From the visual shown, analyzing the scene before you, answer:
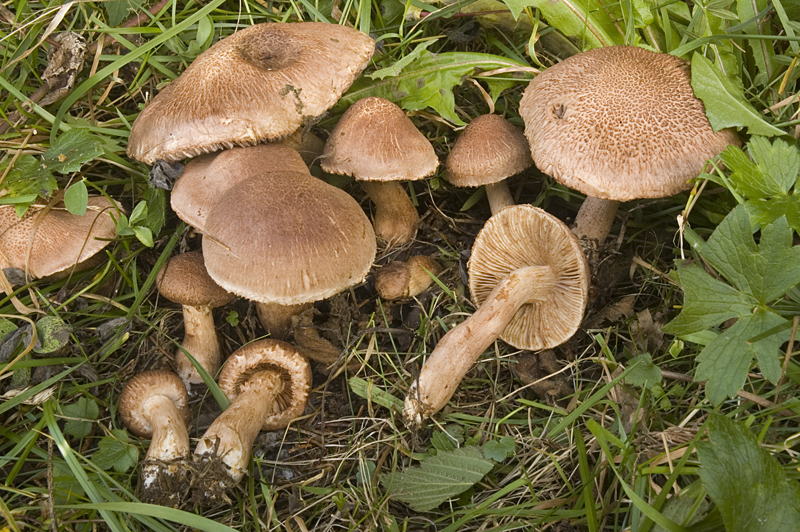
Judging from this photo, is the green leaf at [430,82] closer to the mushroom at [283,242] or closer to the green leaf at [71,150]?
the mushroom at [283,242]

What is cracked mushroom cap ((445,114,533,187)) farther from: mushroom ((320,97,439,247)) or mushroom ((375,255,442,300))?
mushroom ((375,255,442,300))

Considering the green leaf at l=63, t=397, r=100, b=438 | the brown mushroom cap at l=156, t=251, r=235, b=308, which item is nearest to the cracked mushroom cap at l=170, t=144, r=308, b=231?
the brown mushroom cap at l=156, t=251, r=235, b=308

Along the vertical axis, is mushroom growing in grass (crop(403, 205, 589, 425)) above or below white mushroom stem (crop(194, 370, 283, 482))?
above

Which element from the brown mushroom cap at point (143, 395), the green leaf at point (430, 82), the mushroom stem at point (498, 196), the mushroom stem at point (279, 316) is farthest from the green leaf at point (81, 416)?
the mushroom stem at point (498, 196)

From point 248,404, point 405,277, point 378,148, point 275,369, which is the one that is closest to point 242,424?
point 248,404

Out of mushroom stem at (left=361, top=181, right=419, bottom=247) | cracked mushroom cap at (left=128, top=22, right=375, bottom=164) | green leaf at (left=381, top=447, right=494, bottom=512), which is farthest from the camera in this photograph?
mushroom stem at (left=361, top=181, right=419, bottom=247)

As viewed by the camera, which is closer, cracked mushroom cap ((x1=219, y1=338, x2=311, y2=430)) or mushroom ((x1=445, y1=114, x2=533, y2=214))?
cracked mushroom cap ((x1=219, y1=338, x2=311, y2=430))
